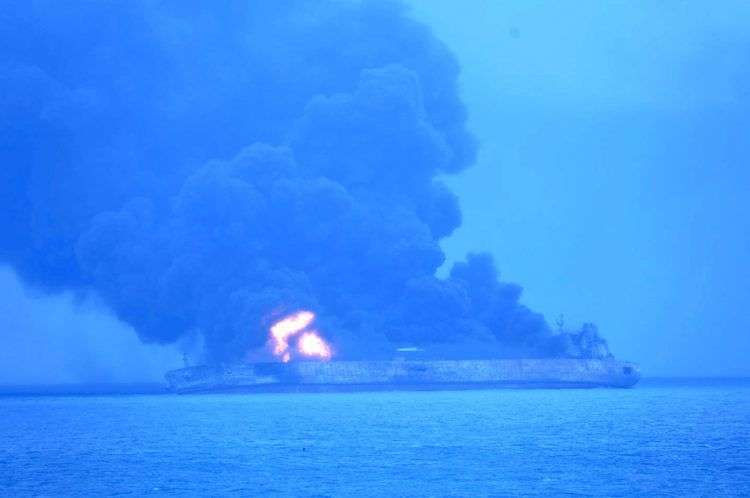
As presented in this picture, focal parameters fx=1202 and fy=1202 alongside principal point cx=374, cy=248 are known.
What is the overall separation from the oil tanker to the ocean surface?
8761 millimetres

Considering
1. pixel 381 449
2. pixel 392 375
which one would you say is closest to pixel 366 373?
pixel 392 375

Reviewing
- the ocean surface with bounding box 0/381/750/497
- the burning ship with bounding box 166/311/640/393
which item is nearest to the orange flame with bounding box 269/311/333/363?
the burning ship with bounding box 166/311/640/393

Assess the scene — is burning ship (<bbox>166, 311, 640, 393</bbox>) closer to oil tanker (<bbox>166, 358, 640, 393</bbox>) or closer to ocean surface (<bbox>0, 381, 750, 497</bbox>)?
oil tanker (<bbox>166, 358, 640, 393</bbox>)

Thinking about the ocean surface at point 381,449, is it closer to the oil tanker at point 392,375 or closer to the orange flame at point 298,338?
the orange flame at point 298,338

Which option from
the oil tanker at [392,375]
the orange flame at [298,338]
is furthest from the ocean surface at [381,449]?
Answer: the oil tanker at [392,375]

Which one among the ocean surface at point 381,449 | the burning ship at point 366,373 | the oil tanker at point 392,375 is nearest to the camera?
the ocean surface at point 381,449

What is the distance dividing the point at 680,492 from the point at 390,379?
182 feet

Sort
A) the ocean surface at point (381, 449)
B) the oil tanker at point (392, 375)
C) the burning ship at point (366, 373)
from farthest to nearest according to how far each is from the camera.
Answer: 1. the oil tanker at point (392, 375)
2. the burning ship at point (366, 373)
3. the ocean surface at point (381, 449)

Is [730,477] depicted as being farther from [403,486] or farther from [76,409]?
[76,409]

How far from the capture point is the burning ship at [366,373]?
87812 millimetres

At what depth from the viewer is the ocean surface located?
131 feet

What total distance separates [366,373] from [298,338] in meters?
8.28

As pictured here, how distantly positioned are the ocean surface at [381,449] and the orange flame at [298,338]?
17.8ft

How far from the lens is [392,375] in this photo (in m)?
92.0
